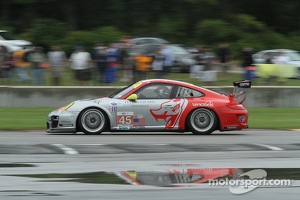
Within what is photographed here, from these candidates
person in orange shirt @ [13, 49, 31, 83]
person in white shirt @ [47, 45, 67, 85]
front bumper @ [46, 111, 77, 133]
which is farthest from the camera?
person in white shirt @ [47, 45, 67, 85]

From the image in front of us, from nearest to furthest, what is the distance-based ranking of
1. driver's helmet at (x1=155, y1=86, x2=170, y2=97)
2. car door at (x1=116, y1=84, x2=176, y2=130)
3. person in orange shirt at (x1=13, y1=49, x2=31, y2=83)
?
1. car door at (x1=116, y1=84, x2=176, y2=130)
2. driver's helmet at (x1=155, y1=86, x2=170, y2=97)
3. person in orange shirt at (x1=13, y1=49, x2=31, y2=83)

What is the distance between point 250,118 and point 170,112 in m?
6.08

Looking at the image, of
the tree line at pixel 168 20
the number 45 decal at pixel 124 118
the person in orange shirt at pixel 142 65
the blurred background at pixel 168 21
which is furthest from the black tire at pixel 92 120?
the tree line at pixel 168 20

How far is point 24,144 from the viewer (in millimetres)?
14422

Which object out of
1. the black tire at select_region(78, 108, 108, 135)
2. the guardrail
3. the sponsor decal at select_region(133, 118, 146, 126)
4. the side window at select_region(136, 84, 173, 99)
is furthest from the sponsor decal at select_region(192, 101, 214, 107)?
the guardrail

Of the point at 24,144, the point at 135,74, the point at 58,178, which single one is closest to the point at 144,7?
the point at 135,74

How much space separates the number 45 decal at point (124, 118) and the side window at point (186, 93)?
115 cm

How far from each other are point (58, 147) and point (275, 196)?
18.7 ft

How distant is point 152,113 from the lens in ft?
54.6

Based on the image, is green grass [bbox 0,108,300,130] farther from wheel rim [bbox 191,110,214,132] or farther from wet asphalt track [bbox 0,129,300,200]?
wheel rim [bbox 191,110,214,132]

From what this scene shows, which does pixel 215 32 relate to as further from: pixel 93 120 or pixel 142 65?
pixel 93 120

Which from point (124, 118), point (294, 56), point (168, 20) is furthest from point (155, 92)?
point (168, 20)

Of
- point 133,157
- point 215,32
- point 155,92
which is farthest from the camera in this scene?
point 215,32

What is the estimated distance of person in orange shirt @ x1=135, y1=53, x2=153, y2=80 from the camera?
84.4ft
